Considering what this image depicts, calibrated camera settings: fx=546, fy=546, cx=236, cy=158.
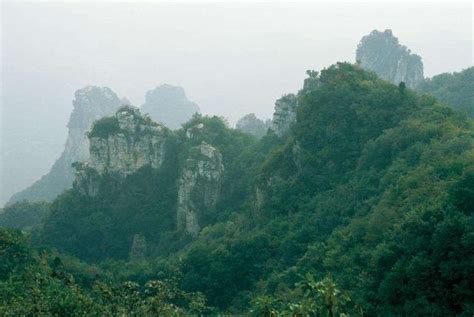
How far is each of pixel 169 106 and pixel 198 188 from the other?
364 ft

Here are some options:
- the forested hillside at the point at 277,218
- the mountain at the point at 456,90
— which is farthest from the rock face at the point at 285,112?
the mountain at the point at 456,90

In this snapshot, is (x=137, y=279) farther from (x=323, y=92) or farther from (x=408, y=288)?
(x=408, y=288)

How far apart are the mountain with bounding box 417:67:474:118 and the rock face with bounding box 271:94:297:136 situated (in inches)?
767

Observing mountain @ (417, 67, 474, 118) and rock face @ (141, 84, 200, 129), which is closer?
mountain @ (417, 67, 474, 118)

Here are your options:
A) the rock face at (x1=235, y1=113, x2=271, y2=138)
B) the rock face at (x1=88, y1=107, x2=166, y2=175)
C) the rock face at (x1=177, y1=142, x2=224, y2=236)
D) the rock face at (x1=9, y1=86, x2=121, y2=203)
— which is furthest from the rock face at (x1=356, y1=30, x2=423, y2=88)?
the rock face at (x1=9, y1=86, x2=121, y2=203)

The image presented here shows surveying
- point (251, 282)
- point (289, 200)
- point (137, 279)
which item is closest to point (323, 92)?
point (289, 200)

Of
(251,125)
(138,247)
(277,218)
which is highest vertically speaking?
(251,125)

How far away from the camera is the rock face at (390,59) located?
97250 mm

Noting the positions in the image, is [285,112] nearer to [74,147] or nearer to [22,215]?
[22,215]

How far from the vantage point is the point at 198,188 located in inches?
2547

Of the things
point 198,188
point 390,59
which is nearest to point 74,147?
point 198,188

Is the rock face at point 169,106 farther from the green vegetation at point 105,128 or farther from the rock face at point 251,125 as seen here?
the green vegetation at point 105,128

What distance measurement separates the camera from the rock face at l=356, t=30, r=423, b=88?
3829 inches

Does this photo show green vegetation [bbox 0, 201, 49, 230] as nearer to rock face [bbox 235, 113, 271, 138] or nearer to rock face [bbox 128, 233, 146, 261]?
rock face [bbox 128, 233, 146, 261]
